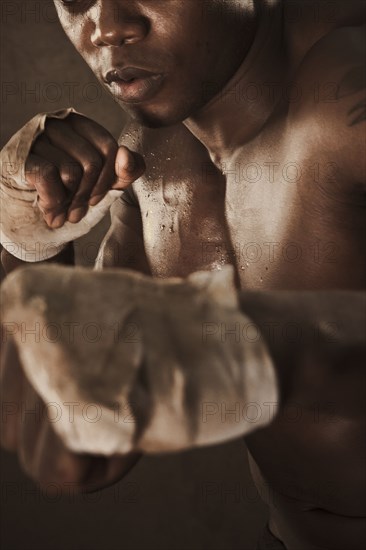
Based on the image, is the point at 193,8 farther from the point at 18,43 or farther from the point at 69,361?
the point at 18,43

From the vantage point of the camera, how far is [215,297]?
575 millimetres

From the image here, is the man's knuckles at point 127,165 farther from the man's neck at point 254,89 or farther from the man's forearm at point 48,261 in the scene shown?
the man's forearm at point 48,261

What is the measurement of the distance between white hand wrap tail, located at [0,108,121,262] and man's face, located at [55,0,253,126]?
0.35 ft

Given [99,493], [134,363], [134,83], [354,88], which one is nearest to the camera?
[134,363]

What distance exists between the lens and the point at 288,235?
932 millimetres

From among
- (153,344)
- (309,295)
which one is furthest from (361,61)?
(153,344)

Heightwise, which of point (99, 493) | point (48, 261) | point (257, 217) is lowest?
point (99, 493)

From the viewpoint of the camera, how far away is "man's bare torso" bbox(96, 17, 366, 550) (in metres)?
0.90

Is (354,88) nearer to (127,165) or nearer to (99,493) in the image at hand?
(127,165)

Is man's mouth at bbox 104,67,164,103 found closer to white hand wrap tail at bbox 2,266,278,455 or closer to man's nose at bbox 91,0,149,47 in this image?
man's nose at bbox 91,0,149,47

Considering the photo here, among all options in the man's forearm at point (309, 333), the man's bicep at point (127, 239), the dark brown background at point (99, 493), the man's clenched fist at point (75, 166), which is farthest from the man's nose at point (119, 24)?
the dark brown background at point (99, 493)

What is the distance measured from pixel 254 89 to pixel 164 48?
107 millimetres

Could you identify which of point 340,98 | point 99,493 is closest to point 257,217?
point 340,98

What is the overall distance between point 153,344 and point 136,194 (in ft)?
2.12
